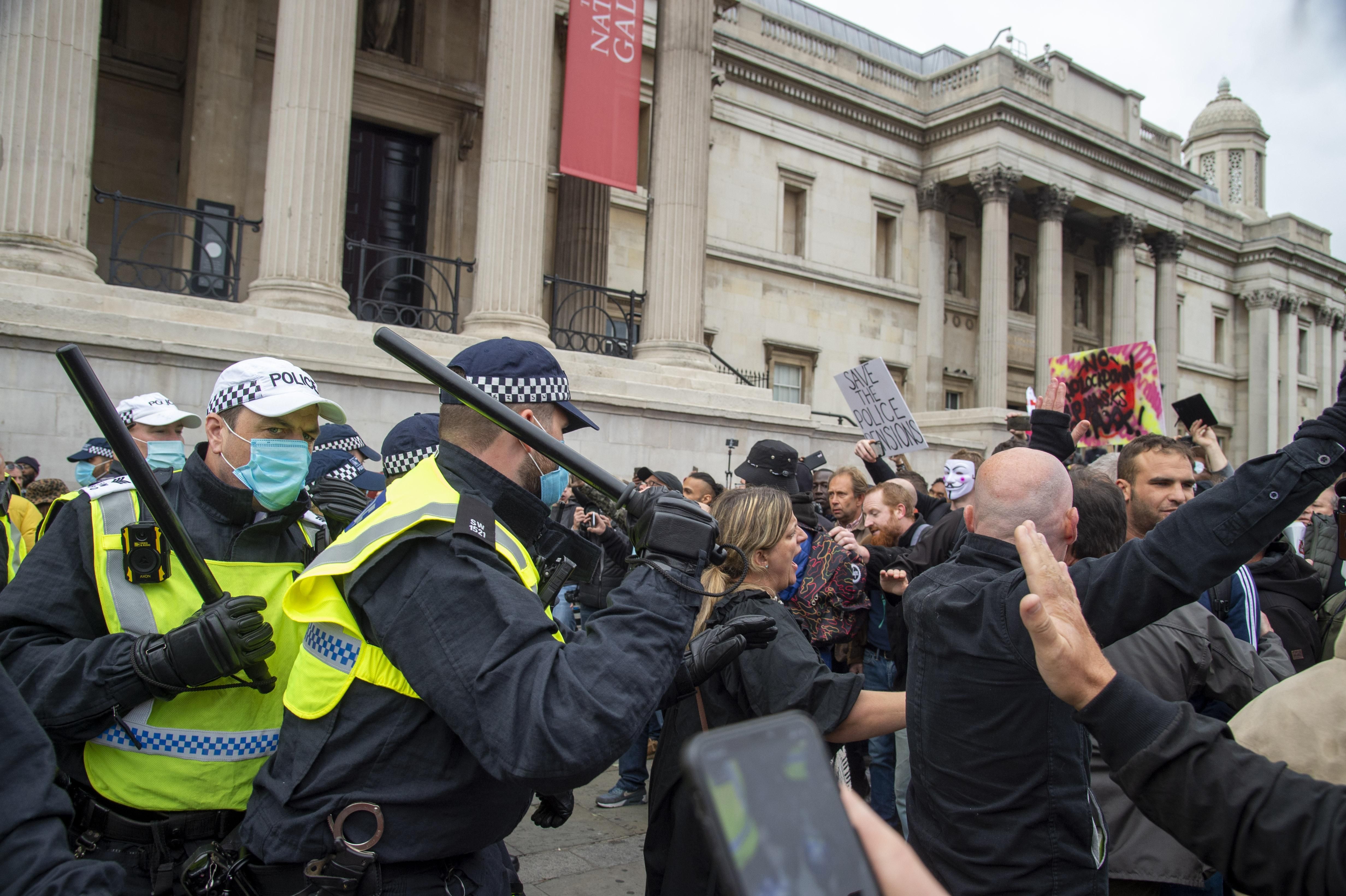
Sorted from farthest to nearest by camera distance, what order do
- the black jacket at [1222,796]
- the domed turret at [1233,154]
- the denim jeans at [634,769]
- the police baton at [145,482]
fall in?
the domed turret at [1233,154]
the denim jeans at [634,769]
the police baton at [145,482]
the black jacket at [1222,796]

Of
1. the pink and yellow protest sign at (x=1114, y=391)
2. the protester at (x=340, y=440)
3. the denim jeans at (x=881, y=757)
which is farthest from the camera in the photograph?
the pink and yellow protest sign at (x=1114, y=391)

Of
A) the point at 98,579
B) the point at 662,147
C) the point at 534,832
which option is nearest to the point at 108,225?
the point at 662,147

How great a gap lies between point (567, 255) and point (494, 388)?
15211 mm

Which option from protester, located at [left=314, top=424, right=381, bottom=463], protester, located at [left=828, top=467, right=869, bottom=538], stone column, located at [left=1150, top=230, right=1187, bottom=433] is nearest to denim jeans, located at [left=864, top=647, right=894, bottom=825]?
protester, located at [left=828, top=467, right=869, bottom=538]

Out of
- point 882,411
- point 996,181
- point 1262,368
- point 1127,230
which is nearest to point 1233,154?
point 1262,368

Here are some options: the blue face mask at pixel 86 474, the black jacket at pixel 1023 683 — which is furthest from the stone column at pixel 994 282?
the black jacket at pixel 1023 683

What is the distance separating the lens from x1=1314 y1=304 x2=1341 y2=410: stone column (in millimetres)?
40625

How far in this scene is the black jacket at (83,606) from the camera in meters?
2.33

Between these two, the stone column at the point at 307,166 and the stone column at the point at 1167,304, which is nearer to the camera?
the stone column at the point at 307,166

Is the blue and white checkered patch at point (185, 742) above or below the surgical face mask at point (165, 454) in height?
below

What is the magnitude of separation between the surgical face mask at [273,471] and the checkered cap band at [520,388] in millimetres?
896

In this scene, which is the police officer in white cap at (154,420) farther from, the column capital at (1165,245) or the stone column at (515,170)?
the column capital at (1165,245)

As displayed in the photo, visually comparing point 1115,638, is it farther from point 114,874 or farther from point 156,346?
point 156,346

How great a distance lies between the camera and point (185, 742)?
250 cm
